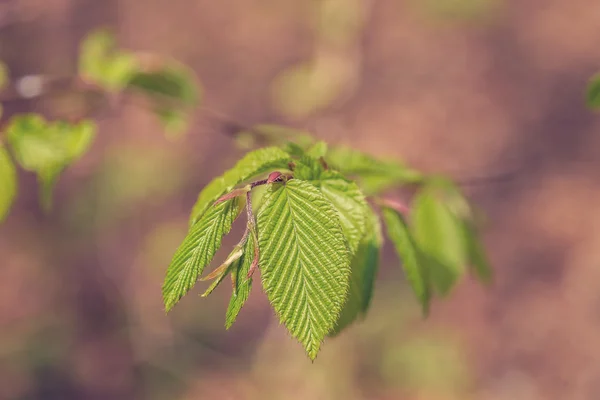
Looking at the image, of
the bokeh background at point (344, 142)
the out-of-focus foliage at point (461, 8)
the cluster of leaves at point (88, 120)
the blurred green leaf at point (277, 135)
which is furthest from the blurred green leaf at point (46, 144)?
the out-of-focus foliage at point (461, 8)

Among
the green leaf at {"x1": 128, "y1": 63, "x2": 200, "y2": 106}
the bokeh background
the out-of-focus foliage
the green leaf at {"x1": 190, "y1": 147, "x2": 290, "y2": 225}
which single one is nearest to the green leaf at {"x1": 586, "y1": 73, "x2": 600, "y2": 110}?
the green leaf at {"x1": 190, "y1": 147, "x2": 290, "y2": 225}

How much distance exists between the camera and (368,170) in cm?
123

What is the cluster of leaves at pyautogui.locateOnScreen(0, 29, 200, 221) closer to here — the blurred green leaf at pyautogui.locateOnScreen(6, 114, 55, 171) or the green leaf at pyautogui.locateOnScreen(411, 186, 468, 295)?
the blurred green leaf at pyautogui.locateOnScreen(6, 114, 55, 171)

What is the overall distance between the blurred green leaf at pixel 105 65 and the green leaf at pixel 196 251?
106cm

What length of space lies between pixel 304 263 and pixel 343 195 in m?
0.20

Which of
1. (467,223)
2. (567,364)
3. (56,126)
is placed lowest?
(567,364)

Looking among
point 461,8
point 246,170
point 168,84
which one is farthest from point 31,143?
point 461,8

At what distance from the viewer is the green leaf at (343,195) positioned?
0.92 metres

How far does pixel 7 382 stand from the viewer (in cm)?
406

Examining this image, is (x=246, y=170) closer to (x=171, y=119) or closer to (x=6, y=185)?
(x=6, y=185)

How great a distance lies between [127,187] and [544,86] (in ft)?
12.8

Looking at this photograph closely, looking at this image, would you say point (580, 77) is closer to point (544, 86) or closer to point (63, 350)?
point (544, 86)

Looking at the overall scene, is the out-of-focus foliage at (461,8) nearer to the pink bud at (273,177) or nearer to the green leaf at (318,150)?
the green leaf at (318,150)

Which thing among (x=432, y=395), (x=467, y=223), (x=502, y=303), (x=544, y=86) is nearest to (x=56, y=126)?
(x=467, y=223)
